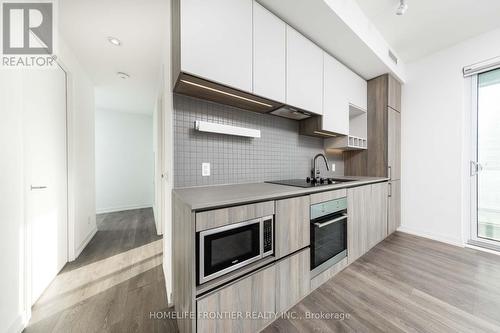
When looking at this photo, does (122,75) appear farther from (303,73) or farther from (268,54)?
(303,73)

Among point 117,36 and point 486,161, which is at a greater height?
point 117,36

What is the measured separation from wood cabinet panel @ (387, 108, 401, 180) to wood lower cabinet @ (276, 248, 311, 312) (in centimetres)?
214

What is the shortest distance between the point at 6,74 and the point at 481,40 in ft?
15.6

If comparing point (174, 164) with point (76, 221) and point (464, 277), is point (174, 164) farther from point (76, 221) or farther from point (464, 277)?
point (464, 277)

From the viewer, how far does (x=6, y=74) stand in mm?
1200

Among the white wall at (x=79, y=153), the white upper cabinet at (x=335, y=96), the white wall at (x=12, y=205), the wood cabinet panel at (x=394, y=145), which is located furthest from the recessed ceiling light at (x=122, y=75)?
the wood cabinet panel at (x=394, y=145)

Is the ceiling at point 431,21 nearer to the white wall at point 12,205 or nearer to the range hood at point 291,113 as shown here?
the range hood at point 291,113

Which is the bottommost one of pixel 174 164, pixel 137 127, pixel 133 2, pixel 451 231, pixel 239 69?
pixel 451 231

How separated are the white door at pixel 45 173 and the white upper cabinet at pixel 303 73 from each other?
2.25 m

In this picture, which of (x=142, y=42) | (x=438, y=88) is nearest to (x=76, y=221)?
(x=142, y=42)

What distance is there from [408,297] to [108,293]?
8.47 feet

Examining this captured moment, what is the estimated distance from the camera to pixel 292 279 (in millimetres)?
1351

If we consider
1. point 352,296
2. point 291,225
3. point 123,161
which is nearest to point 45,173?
point 291,225

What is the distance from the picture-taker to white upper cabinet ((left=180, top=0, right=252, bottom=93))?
1128 mm
